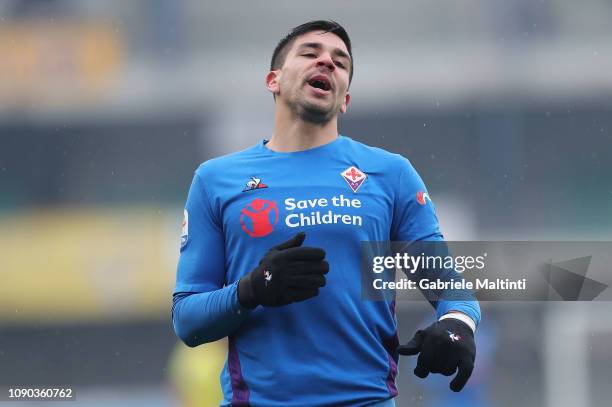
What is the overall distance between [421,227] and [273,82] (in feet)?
2.10

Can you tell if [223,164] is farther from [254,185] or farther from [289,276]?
[289,276]

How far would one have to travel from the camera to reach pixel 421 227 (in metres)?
2.96

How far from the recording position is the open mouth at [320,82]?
119 inches

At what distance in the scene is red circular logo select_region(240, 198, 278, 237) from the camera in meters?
2.87

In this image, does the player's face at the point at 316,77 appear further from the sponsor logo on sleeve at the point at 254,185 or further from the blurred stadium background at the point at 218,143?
the blurred stadium background at the point at 218,143

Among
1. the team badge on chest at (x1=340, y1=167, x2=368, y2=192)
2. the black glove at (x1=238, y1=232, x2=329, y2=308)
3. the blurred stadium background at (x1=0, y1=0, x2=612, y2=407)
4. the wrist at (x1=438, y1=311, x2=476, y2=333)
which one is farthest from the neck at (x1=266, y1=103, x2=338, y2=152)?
the blurred stadium background at (x1=0, y1=0, x2=612, y2=407)

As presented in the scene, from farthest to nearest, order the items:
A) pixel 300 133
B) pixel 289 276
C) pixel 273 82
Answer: pixel 273 82 < pixel 300 133 < pixel 289 276

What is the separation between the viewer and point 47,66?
17.9 meters

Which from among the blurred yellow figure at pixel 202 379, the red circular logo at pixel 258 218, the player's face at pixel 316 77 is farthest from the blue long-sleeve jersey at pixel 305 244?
the blurred yellow figure at pixel 202 379

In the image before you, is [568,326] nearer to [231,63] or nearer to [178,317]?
[231,63]

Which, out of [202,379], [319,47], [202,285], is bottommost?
[202,379]

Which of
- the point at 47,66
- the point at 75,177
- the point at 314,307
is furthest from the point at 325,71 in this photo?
the point at 47,66

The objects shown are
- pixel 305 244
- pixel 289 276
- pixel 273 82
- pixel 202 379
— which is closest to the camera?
pixel 289 276

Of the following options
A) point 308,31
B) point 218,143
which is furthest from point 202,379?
point 218,143
